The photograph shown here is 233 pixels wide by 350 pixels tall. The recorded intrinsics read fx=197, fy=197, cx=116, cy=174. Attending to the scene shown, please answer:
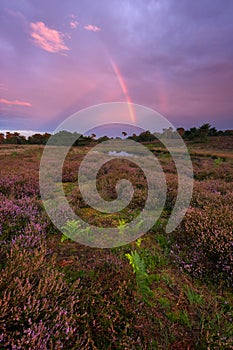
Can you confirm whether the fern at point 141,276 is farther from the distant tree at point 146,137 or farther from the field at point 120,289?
the distant tree at point 146,137

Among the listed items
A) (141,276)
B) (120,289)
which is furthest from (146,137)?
(120,289)

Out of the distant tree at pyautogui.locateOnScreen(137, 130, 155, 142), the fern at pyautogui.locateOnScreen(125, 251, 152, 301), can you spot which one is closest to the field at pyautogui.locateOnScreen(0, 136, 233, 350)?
the fern at pyautogui.locateOnScreen(125, 251, 152, 301)

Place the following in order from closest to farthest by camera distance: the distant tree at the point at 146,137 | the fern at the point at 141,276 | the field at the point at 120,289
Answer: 1. the field at the point at 120,289
2. the fern at the point at 141,276
3. the distant tree at the point at 146,137

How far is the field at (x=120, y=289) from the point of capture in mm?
1780

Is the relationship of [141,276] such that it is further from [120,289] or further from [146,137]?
[146,137]

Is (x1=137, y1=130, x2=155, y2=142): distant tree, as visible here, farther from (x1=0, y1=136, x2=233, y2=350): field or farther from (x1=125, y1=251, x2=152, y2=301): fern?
(x1=125, y1=251, x2=152, y2=301): fern

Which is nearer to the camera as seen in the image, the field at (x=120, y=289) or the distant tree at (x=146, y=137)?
the field at (x=120, y=289)

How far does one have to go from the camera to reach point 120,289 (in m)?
2.20

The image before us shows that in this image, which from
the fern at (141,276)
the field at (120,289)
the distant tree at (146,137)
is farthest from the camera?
the distant tree at (146,137)

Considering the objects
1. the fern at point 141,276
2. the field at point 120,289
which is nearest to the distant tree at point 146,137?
the field at point 120,289

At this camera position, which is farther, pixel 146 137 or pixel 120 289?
pixel 146 137

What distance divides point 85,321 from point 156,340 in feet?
2.35

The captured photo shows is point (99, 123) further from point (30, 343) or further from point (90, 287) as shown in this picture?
point (30, 343)

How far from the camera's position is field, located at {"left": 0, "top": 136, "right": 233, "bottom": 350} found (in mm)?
1780
